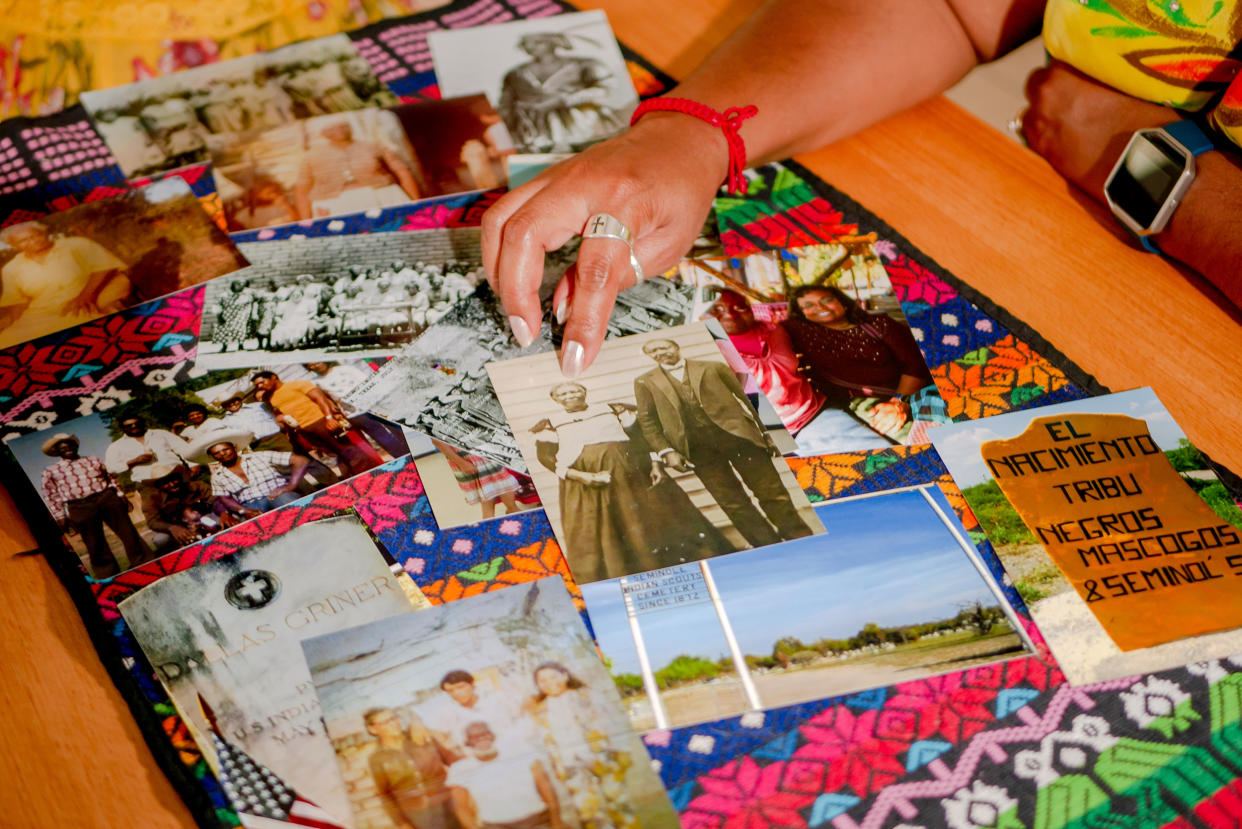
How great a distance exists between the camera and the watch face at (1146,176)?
2.69 feet

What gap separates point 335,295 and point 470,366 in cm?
17

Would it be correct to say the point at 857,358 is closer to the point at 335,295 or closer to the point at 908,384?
the point at 908,384

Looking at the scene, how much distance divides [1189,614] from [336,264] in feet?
2.55

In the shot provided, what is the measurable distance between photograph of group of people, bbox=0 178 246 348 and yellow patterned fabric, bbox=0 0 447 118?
23 centimetres

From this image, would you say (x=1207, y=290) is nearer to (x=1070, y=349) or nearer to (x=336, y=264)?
(x=1070, y=349)

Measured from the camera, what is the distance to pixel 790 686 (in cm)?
58

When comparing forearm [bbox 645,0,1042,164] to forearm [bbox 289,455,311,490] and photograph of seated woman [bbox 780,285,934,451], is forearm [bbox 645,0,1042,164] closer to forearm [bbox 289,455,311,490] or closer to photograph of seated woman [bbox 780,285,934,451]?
photograph of seated woman [bbox 780,285,934,451]

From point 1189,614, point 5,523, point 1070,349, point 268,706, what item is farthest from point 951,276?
point 5,523

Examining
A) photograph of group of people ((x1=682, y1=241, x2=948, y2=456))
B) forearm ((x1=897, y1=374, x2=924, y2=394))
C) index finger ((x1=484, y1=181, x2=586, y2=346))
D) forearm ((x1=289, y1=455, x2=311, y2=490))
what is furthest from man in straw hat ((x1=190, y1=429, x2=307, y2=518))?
forearm ((x1=897, y1=374, x2=924, y2=394))

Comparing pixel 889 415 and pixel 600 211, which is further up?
pixel 600 211

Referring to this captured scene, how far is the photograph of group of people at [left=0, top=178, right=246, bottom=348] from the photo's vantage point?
819 mm

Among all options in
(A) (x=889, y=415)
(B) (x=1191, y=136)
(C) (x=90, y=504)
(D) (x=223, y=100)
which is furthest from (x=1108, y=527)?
(D) (x=223, y=100)

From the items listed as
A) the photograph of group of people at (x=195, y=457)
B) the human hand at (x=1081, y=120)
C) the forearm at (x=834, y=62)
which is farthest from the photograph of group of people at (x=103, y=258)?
the human hand at (x=1081, y=120)

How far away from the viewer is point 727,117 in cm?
90
